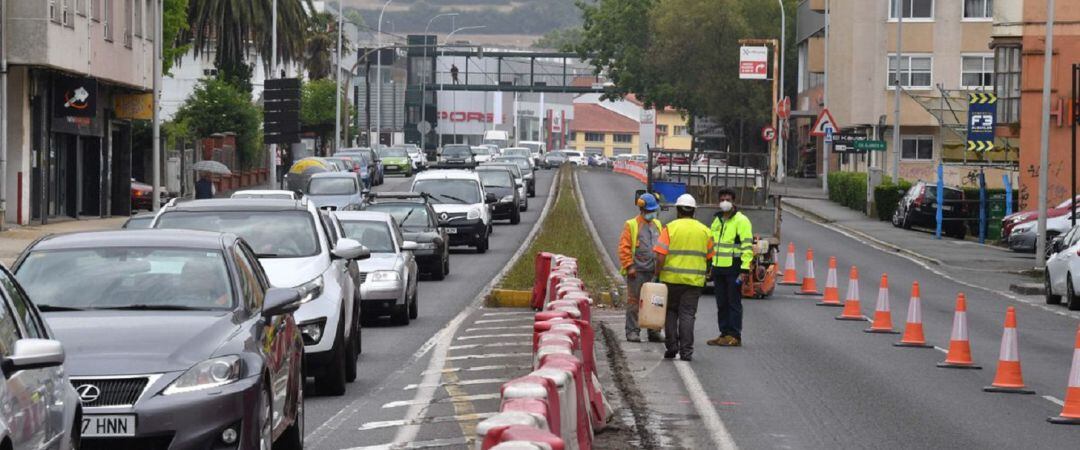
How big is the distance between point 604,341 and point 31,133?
24.6m

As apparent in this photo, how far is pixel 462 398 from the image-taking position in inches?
561

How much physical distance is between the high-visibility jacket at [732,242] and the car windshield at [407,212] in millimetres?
12961

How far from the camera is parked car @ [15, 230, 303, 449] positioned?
8914mm

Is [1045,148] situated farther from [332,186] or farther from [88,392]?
[88,392]

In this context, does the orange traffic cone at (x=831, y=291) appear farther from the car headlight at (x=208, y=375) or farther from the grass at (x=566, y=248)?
the car headlight at (x=208, y=375)

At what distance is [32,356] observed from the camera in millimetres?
6973

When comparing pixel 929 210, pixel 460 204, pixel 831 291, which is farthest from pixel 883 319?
pixel 929 210

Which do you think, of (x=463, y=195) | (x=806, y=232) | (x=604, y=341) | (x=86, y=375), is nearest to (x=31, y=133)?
(x=463, y=195)

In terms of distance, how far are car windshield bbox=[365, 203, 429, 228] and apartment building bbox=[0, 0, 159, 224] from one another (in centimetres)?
1012

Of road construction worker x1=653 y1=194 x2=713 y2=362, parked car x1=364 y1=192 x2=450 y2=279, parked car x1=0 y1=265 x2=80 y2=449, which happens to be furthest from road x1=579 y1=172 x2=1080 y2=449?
parked car x1=0 y1=265 x2=80 y2=449

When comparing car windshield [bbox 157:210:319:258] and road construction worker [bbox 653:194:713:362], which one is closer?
car windshield [bbox 157:210:319:258]

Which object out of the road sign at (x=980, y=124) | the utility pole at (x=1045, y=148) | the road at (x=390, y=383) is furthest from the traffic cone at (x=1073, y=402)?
the road sign at (x=980, y=124)

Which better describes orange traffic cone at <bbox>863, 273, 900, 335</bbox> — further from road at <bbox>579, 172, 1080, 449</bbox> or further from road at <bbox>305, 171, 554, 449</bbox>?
road at <bbox>305, 171, 554, 449</bbox>

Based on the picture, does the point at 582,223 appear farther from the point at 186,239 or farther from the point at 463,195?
the point at 186,239
